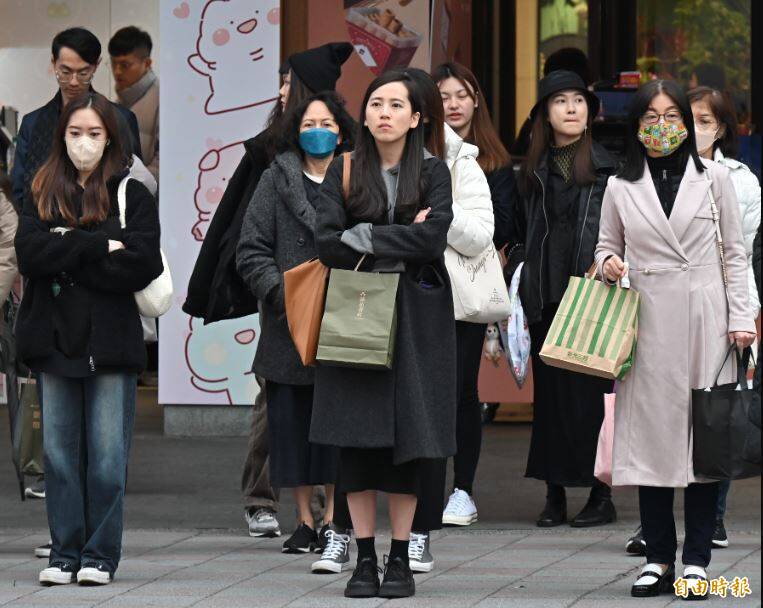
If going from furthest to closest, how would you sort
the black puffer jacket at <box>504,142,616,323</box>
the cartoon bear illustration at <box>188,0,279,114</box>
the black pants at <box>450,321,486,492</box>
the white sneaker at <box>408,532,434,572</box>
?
1. the cartoon bear illustration at <box>188,0,279,114</box>
2. the black pants at <box>450,321,486,492</box>
3. the black puffer jacket at <box>504,142,616,323</box>
4. the white sneaker at <box>408,532,434,572</box>

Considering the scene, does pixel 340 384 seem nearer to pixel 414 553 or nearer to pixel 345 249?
pixel 345 249

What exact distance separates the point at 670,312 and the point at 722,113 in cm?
147

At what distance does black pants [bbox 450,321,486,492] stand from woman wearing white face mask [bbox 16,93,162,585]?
167cm

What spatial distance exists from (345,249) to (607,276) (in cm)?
94

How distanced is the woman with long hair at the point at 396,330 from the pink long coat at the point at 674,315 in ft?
2.15

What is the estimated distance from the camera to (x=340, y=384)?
6.21 metres

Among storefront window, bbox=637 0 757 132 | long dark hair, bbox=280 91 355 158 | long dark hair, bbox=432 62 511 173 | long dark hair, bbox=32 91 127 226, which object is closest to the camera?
long dark hair, bbox=32 91 127 226

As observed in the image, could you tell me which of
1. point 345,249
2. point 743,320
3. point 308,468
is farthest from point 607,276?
point 308,468

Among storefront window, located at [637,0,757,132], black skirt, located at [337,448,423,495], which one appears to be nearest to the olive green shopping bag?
black skirt, located at [337,448,423,495]

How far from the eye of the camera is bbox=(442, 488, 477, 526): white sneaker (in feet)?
26.1

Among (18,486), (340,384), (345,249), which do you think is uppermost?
(345,249)

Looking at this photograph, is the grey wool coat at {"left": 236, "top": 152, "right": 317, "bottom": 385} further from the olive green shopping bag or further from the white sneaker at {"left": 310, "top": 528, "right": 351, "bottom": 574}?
the olive green shopping bag

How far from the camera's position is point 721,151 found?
24.7 ft

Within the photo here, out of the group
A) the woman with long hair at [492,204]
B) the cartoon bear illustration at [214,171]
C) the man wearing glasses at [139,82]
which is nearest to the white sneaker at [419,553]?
the woman with long hair at [492,204]
